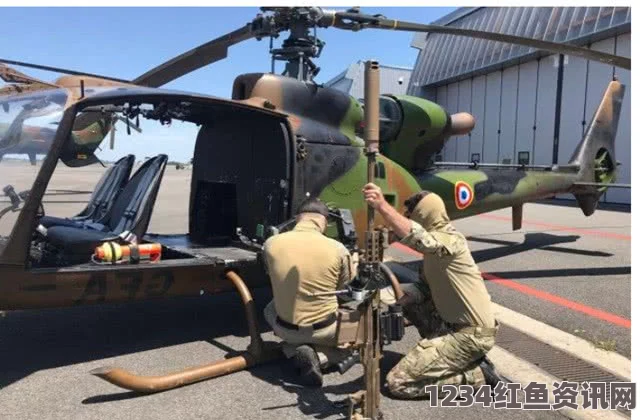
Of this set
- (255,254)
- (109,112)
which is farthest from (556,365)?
(109,112)

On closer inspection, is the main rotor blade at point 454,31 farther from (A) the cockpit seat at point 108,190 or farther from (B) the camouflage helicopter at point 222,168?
(A) the cockpit seat at point 108,190

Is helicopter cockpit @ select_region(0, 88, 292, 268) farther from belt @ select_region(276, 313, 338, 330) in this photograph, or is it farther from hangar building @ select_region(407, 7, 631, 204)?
hangar building @ select_region(407, 7, 631, 204)

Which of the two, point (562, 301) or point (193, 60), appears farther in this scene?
point (562, 301)

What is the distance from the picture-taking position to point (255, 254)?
4848mm

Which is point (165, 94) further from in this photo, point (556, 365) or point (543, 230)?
point (543, 230)

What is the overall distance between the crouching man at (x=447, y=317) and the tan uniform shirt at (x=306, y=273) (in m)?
0.50

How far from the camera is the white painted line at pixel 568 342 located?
13.7 ft

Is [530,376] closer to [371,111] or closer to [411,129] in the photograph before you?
→ [371,111]

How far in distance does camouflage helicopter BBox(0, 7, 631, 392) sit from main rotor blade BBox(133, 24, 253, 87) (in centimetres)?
1

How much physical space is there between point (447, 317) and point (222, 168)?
3.17m

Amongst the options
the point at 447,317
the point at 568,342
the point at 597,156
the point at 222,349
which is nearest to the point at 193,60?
the point at 222,349

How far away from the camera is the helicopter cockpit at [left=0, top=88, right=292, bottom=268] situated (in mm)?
4062

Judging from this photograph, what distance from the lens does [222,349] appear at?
4.37 m

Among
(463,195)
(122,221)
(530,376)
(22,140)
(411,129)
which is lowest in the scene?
(530,376)
